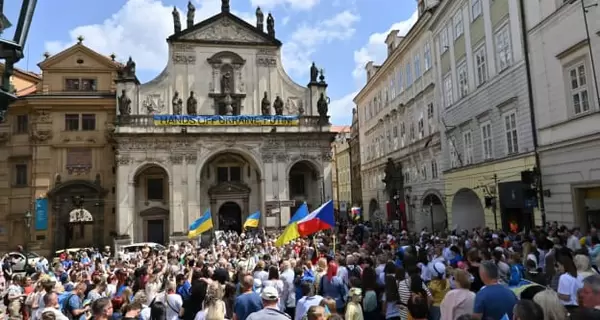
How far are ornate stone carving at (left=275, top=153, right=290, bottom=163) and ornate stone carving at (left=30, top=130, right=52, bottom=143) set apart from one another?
17.2 m

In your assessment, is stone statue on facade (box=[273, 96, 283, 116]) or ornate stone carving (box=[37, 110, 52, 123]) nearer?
ornate stone carving (box=[37, 110, 52, 123])

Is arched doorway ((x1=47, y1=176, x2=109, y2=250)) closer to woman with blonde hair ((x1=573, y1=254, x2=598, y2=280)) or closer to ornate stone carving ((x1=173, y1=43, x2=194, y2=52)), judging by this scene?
ornate stone carving ((x1=173, y1=43, x2=194, y2=52))

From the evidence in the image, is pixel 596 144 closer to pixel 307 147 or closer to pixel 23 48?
pixel 23 48

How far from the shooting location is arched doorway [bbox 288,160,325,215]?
121 feet

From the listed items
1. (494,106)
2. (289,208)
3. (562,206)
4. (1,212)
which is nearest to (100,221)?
(1,212)

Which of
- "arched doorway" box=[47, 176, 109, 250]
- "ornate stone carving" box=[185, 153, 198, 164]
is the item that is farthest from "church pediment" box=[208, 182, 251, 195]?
"arched doorway" box=[47, 176, 109, 250]

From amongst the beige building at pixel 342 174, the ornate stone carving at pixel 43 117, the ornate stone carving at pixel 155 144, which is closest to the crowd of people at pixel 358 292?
the ornate stone carving at pixel 155 144

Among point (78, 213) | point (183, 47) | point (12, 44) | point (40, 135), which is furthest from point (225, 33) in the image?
point (12, 44)

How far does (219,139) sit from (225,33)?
349 inches

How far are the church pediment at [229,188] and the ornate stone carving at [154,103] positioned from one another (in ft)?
23.7

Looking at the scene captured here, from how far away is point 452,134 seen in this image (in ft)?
82.0

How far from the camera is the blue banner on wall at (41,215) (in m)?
32.9

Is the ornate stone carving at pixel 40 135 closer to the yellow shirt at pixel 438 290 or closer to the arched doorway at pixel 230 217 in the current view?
the arched doorway at pixel 230 217

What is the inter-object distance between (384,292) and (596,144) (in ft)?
33.2
